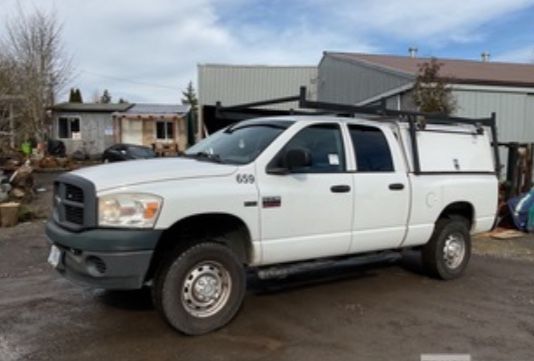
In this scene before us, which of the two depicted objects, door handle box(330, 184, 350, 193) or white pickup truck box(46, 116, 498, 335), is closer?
white pickup truck box(46, 116, 498, 335)

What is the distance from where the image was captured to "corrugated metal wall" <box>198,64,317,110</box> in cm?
3419

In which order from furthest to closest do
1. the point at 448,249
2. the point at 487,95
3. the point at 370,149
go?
the point at 487,95
the point at 448,249
the point at 370,149

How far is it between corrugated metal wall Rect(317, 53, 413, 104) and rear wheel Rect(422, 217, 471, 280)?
978 centimetres

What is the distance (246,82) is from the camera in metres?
34.7

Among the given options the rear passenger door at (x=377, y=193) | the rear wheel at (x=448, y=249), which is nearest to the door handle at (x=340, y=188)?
the rear passenger door at (x=377, y=193)

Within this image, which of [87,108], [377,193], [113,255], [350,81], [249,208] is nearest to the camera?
[113,255]

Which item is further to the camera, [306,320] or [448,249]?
[448,249]

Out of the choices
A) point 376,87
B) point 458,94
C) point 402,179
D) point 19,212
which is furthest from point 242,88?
point 402,179

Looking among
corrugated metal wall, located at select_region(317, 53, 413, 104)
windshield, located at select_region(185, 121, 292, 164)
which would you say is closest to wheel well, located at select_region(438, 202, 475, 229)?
windshield, located at select_region(185, 121, 292, 164)

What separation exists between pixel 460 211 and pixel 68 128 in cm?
3349

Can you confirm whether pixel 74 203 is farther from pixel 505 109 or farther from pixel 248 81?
pixel 248 81

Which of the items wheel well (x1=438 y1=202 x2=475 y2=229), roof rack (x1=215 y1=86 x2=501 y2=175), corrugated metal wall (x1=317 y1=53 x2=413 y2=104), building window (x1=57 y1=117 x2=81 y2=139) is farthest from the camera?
building window (x1=57 y1=117 x2=81 y2=139)

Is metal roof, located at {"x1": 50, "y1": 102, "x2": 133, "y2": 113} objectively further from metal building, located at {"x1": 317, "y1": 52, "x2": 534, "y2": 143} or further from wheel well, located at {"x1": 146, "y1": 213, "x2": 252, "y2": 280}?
wheel well, located at {"x1": 146, "y1": 213, "x2": 252, "y2": 280}

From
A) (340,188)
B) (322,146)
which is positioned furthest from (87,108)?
(340,188)
